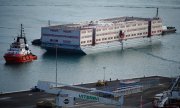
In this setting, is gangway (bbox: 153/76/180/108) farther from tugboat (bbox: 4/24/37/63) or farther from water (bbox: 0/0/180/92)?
tugboat (bbox: 4/24/37/63)

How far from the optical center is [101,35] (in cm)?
2903

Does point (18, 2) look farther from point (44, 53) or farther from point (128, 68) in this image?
point (128, 68)

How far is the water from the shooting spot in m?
20.6

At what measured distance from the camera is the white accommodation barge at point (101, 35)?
27.4 m

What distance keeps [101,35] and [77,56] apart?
3096 millimetres

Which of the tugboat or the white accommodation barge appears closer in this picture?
the tugboat

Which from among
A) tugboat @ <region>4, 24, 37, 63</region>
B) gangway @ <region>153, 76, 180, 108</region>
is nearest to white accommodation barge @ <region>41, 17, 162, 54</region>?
tugboat @ <region>4, 24, 37, 63</region>

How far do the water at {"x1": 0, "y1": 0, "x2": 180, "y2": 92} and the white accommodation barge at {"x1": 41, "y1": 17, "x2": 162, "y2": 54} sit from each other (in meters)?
0.64

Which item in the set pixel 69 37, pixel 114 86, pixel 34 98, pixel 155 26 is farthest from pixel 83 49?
pixel 34 98

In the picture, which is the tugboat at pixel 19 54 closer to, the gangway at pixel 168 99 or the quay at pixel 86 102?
the quay at pixel 86 102

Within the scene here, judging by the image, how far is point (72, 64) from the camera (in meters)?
23.8

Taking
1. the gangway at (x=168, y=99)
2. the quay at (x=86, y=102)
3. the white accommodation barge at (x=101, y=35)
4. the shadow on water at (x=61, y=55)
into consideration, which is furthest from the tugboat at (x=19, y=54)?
the gangway at (x=168, y=99)

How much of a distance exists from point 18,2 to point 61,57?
22564 millimetres

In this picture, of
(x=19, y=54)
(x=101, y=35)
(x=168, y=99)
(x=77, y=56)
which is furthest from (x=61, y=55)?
(x=168, y=99)
